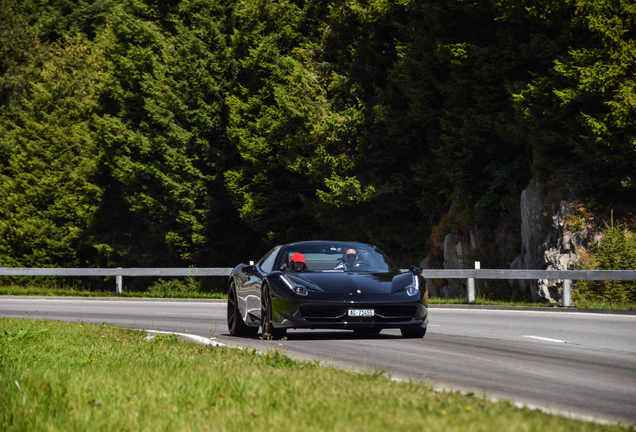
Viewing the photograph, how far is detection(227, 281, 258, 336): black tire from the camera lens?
13195 millimetres

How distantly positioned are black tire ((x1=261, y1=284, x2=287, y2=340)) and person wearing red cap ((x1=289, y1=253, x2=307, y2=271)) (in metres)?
0.50

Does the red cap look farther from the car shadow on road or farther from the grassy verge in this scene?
the grassy verge

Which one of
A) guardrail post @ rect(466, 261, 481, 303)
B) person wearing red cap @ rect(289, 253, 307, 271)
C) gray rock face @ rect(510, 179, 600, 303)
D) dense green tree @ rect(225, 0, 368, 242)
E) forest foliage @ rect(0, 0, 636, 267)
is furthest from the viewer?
dense green tree @ rect(225, 0, 368, 242)

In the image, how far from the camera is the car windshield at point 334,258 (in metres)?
12.4

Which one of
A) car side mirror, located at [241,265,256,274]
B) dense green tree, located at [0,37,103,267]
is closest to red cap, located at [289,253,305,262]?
car side mirror, located at [241,265,256,274]

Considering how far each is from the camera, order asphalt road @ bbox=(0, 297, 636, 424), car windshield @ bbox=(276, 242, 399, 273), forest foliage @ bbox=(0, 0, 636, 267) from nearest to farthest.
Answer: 1. asphalt road @ bbox=(0, 297, 636, 424)
2. car windshield @ bbox=(276, 242, 399, 273)
3. forest foliage @ bbox=(0, 0, 636, 267)

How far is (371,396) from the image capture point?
19.9 feet

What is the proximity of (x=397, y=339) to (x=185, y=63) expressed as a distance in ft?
117

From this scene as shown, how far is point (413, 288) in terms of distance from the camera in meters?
11.7

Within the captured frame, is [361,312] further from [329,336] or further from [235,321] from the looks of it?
[235,321]

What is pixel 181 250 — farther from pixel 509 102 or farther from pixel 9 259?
pixel 509 102

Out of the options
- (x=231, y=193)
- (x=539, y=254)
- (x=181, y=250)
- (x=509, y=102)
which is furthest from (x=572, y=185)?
(x=181, y=250)

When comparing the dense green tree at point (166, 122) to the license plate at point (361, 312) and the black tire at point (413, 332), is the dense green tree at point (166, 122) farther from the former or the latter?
the license plate at point (361, 312)

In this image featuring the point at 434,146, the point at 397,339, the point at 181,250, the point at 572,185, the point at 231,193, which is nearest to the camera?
the point at 397,339
